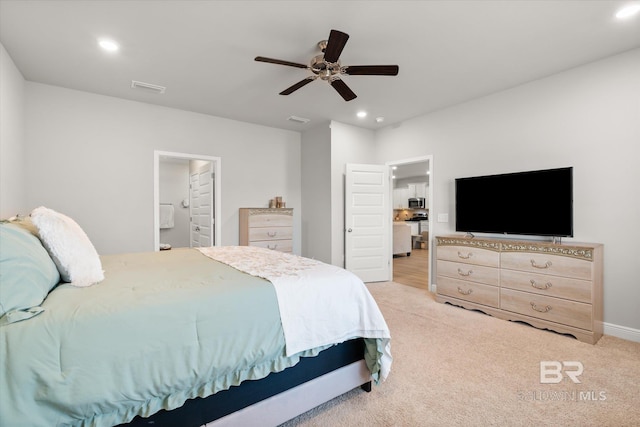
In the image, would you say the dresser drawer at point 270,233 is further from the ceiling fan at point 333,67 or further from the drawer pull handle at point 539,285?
the drawer pull handle at point 539,285

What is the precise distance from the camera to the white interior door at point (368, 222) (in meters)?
4.80

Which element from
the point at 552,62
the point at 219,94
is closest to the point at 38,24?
the point at 219,94

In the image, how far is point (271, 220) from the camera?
4.71 meters

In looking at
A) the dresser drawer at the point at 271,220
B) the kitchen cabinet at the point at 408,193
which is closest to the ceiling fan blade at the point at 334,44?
the dresser drawer at the point at 271,220

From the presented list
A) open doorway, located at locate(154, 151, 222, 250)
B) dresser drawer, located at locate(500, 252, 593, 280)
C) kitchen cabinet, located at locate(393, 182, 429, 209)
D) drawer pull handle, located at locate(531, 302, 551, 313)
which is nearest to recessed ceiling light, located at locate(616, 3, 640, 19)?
dresser drawer, located at locate(500, 252, 593, 280)

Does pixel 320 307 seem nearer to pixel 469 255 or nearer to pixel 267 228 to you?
pixel 469 255

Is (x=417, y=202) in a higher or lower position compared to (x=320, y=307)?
higher

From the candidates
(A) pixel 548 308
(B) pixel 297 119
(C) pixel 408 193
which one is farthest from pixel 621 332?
(C) pixel 408 193

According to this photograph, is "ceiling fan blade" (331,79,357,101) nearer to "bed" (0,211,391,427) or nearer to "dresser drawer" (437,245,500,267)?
"bed" (0,211,391,427)

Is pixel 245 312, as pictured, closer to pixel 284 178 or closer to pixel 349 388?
pixel 349 388

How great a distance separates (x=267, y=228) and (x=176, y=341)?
11.3 ft

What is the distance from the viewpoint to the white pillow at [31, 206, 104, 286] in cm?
147

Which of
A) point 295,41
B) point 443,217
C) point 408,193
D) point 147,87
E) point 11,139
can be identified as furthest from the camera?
point 408,193

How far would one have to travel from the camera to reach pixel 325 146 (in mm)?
4922
